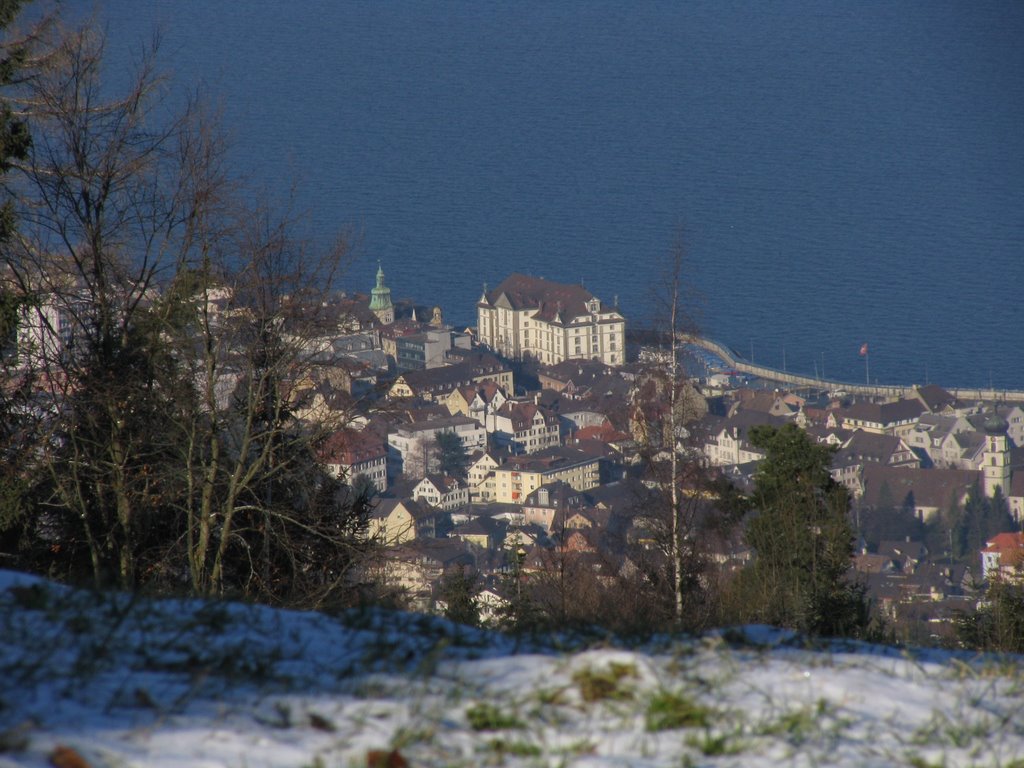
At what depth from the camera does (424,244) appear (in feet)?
179

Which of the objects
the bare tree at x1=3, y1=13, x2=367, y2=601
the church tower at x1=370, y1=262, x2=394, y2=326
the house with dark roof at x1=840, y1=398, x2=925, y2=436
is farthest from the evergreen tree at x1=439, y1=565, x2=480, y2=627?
the church tower at x1=370, y1=262, x2=394, y2=326

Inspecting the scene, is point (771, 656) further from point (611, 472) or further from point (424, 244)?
point (424, 244)

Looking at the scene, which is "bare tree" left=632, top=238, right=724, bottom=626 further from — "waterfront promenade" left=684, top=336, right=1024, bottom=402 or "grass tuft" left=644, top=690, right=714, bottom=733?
"waterfront promenade" left=684, top=336, right=1024, bottom=402

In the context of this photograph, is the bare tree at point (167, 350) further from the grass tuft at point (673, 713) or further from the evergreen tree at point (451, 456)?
the evergreen tree at point (451, 456)

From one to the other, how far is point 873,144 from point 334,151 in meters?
33.4

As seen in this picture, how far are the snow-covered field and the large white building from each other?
40.6 m

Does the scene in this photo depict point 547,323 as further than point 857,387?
Yes

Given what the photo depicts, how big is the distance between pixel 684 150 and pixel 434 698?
74.5 m

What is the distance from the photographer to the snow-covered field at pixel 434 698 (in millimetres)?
1830

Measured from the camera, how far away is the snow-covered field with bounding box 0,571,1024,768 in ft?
6.00

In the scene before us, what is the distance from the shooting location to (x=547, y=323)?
4494 cm

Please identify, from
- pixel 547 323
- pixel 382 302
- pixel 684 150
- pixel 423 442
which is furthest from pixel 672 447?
pixel 684 150

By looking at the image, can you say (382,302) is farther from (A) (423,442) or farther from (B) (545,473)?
(B) (545,473)

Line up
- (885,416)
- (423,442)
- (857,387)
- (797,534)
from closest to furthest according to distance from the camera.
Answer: (797,534), (423,442), (885,416), (857,387)
